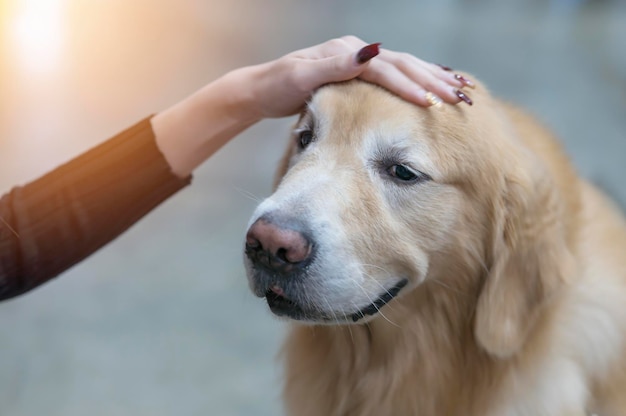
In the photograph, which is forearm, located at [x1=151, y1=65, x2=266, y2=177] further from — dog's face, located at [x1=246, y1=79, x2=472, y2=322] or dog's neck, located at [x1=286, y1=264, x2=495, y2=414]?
dog's neck, located at [x1=286, y1=264, x2=495, y2=414]

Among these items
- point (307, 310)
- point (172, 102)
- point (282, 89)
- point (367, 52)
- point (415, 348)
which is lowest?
point (172, 102)

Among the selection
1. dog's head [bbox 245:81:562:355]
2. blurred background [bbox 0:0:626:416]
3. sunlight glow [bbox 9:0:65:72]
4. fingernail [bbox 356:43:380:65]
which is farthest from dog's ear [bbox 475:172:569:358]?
sunlight glow [bbox 9:0:65:72]

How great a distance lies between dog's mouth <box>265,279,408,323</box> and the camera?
133 centimetres

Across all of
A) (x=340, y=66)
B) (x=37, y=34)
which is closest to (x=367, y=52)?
(x=340, y=66)

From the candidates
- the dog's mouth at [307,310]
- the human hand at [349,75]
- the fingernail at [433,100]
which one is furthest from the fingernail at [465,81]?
the dog's mouth at [307,310]

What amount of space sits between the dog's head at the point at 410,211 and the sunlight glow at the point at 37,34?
2.62m

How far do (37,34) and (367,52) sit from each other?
289 centimetres

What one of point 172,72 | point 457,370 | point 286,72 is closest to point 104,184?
point 286,72

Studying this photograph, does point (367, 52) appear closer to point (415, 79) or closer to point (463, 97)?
point (415, 79)

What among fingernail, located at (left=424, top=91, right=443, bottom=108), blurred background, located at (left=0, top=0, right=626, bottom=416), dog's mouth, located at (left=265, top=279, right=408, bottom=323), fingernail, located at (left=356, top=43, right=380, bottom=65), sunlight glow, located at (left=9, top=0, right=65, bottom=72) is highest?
fingernail, located at (left=356, top=43, right=380, bottom=65)

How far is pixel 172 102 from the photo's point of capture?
363cm

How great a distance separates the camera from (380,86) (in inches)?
57.1

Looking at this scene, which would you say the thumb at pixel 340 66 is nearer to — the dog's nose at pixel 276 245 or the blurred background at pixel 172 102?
the dog's nose at pixel 276 245

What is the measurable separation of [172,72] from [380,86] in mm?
2636
